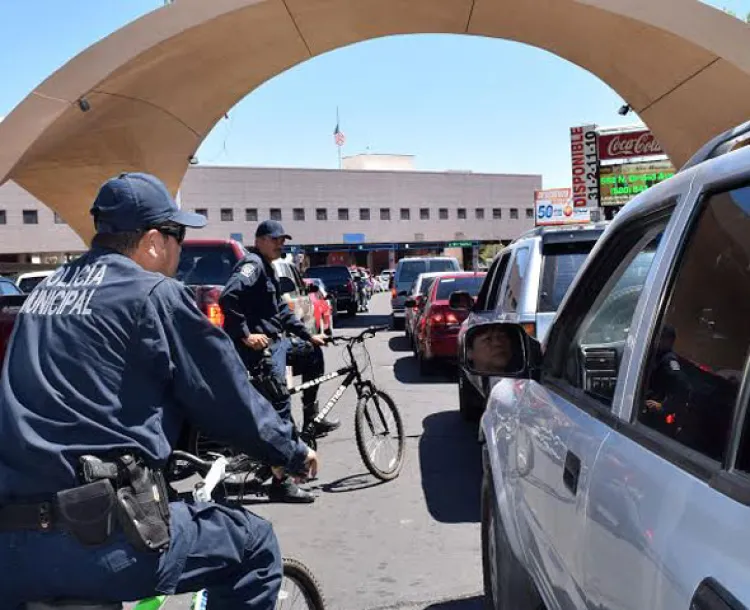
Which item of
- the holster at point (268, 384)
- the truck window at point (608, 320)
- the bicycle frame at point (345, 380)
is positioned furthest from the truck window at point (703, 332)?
the bicycle frame at point (345, 380)

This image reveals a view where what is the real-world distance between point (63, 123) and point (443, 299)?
7590mm

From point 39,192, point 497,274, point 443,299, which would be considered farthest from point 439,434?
point 39,192

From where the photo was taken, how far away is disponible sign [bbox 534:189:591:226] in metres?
48.0

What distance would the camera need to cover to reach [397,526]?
5.16 meters

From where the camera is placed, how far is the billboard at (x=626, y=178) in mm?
26094

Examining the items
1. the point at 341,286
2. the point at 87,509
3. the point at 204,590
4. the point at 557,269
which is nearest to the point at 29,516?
the point at 87,509

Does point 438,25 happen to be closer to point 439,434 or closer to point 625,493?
point 439,434

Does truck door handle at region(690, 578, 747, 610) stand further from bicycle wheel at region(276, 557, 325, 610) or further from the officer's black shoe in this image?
the officer's black shoe

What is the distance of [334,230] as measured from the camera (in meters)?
68.6

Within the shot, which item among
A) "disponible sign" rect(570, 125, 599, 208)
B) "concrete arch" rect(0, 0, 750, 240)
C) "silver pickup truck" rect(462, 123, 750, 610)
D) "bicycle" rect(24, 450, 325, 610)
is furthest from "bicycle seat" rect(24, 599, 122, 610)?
"disponible sign" rect(570, 125, 599, 208)

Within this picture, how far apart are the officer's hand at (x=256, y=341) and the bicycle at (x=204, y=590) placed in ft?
6.61

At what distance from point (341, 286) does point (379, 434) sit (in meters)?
21.7

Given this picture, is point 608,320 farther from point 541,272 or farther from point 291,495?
point 291,495

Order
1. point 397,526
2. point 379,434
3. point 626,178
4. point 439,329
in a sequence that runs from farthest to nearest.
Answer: point 626,178 < point 439,329 < point 379,434 < point 397,526
